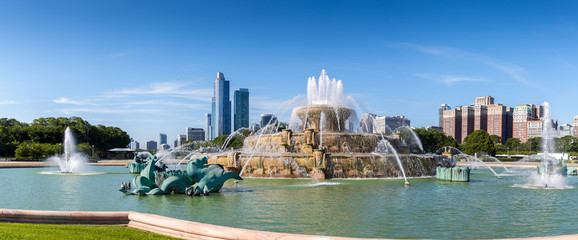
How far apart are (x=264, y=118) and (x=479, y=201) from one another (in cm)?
18401

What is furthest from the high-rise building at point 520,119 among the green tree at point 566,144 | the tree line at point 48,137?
the tree line at point 48,137

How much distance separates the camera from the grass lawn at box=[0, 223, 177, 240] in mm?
8188

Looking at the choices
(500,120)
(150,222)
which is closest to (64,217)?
(150,222)

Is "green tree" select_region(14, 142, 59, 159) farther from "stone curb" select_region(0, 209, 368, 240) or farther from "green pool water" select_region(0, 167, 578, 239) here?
"stone curb" select_region(0, 209, 368, 240)

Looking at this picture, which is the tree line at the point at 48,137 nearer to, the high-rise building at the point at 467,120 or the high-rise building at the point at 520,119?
the high-rise building at the point at 467,120

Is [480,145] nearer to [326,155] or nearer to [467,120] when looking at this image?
[326,155]

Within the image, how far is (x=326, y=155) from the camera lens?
1037 inches

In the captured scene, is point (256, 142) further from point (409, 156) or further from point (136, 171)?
Result: point (409, 156)

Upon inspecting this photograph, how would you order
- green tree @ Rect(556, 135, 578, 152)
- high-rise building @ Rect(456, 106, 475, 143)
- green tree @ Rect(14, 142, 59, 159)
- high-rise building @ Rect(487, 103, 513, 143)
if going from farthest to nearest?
high-rise building @ Rect(456, 106, 475, 143)
high-rise building @ Rect(487, 103, 513, 143)
green tree @ Rect(556, 135, 578, 152)
green tree @ Rect(14, 142, 59, 159)

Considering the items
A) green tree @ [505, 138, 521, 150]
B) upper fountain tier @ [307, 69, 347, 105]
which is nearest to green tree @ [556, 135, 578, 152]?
green tree @ [505, 138, 521, 150]

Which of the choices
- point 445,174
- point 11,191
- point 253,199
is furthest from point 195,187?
point 445,174

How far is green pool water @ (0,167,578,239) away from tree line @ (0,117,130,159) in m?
46.7

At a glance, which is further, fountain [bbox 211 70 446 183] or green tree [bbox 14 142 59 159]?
green tree [bbox 14 142 59 159]

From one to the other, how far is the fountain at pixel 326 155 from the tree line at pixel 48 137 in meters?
40.6
